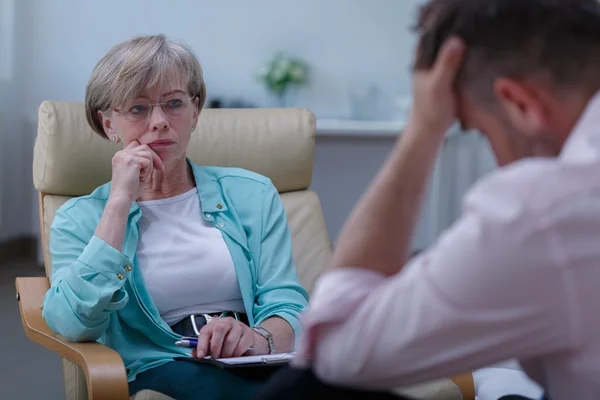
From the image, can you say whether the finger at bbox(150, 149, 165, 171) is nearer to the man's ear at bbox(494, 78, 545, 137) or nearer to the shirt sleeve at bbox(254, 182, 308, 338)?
the shirt sleeve at bbox(254, 182, 308, 338)

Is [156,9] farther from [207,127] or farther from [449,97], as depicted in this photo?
[449,97]

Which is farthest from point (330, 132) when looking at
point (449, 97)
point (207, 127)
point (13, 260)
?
point (449, 97)

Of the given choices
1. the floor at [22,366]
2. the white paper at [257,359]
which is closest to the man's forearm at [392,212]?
the white paper at [257,359]

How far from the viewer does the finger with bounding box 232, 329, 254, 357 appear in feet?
5.80

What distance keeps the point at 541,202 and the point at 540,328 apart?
12 centimetres

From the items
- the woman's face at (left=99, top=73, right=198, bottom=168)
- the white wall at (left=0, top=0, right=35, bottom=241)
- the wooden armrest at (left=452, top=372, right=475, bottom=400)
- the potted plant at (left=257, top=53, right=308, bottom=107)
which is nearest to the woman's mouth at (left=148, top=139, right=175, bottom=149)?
the woman's face at (left=99, top=73, right=198, bottom=168)

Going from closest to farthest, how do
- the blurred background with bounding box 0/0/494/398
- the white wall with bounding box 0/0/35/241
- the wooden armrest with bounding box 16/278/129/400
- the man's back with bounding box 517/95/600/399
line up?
the man's back with bounding box 517/95/600/399
the wooden armrest with bounding box 16/278/129/400
the white wall with bounding box 0/0/35/241
the blurred background with bounding box 0/0/494/398

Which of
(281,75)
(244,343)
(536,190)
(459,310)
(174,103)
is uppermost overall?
(536,190)

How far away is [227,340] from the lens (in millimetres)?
1756

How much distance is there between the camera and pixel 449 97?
103cm

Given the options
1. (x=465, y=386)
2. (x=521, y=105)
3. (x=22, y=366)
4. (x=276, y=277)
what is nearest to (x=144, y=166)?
(x=276, y=277)

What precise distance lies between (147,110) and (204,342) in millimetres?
505

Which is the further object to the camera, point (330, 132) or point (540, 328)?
point (330, 132)

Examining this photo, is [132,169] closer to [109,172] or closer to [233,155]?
[109,172]
